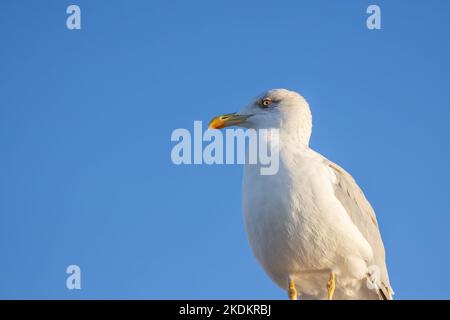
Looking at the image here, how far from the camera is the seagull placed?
7.59 m

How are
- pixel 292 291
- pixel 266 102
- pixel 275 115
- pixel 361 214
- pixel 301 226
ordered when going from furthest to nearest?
pixel 266 102 < pixel 275 115 < pixel 361 214 < pixel 292 291 < pixel 301 226

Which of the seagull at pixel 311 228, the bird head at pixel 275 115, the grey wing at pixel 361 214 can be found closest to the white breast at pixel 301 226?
the seagull at pixel 311 228

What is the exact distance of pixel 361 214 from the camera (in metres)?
8.33

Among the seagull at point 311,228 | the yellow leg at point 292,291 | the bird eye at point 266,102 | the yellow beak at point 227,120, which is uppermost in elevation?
the bird eye at point 266,102

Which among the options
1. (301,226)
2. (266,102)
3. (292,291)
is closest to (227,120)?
(266,102)

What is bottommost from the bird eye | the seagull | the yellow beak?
the seagull

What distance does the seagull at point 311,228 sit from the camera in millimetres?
7590

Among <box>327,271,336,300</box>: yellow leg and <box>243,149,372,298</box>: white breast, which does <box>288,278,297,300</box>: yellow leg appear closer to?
<box>243,149,372,298</box>: white breast

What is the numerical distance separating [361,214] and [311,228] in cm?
99

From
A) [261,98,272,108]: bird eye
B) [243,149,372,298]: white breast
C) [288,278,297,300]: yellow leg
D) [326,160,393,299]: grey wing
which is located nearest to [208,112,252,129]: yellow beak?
[261,98,272,108]: bird eye

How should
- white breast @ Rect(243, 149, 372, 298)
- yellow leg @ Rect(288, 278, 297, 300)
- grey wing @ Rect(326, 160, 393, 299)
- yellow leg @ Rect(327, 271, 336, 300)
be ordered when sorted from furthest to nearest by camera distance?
grey wing @ Rect(326, 160, 393, 299)
yellow leg @ Rect(288, 278, 297, 300)
yellow leg @ Rect(327, 271, 336, 300)
white breast @ Rect(243, 149, 372, 298)

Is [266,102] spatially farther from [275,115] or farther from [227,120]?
[227,120]

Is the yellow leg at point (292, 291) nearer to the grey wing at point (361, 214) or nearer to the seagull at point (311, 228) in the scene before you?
the seagull at point (311, 228)
